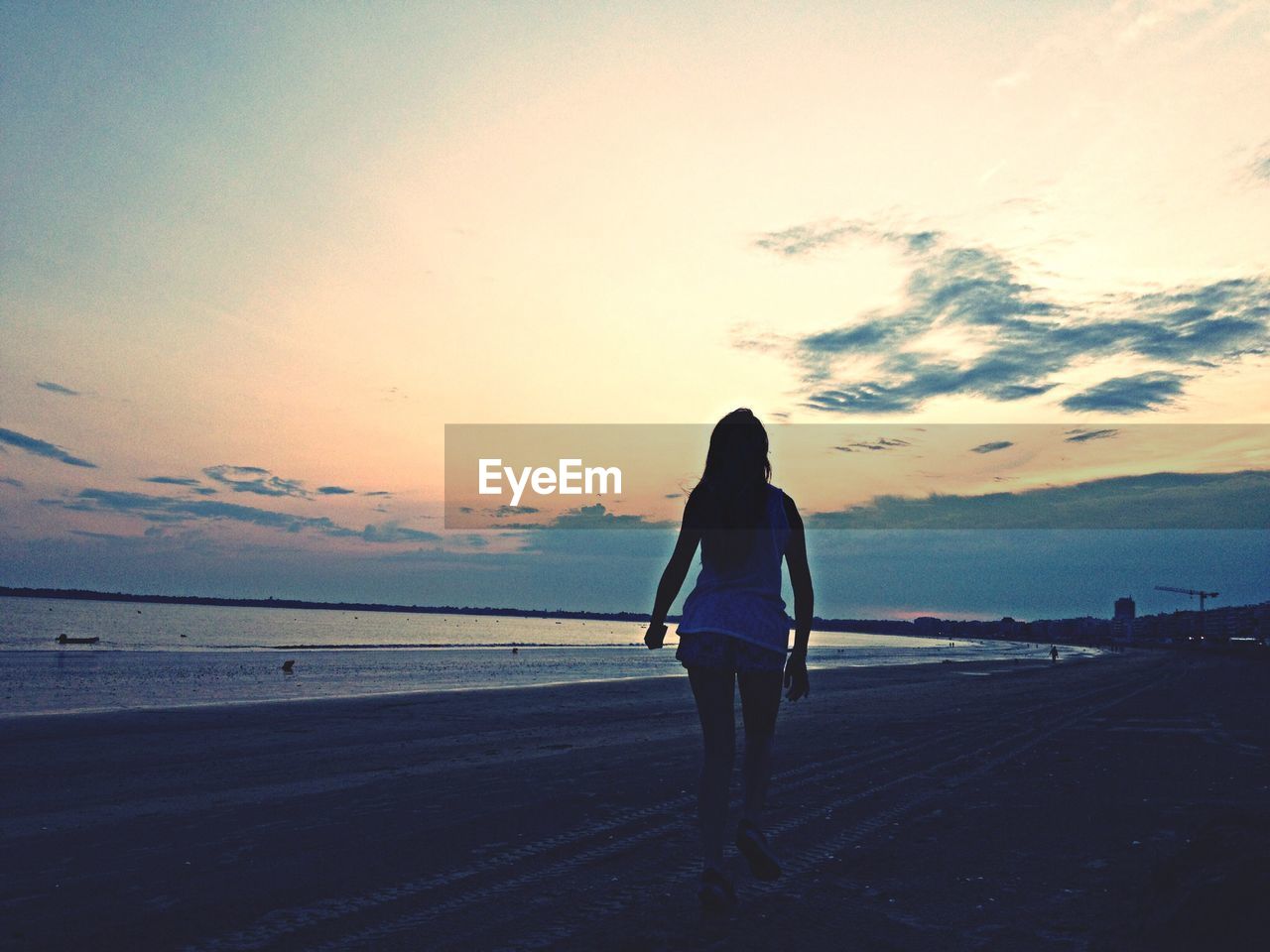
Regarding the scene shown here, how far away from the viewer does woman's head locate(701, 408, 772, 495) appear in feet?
14.0

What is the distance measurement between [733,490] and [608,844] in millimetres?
2417

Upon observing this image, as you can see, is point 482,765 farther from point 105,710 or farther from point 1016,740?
point 105,710

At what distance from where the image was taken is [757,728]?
418cm

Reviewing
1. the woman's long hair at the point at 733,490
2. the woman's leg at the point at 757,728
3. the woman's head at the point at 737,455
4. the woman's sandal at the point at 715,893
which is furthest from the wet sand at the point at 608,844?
the woman's head at the point at 737,455

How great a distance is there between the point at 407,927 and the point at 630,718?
40.4ft

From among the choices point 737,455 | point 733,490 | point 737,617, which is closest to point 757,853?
point 737,617

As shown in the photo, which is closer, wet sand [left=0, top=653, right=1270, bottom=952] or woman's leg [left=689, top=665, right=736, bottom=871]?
wet sand [left=0, top=653, right=1270, bottom=952]

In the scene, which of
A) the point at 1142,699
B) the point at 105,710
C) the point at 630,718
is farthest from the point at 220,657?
the point at 1142,699

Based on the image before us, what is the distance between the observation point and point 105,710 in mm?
19297

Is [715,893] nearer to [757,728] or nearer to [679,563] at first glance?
[757,728]

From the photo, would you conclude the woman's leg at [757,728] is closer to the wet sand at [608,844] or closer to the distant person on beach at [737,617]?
the distant person on beach at [737,617]

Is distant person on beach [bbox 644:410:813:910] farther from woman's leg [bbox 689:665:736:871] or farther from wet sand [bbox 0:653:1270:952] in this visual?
wet sand [bbox 0:653:1270:952]

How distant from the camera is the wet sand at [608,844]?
142 inches

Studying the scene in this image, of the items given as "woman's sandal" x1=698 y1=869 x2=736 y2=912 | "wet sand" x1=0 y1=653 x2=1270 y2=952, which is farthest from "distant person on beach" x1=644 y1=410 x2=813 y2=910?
"wet sand" x1=0 y1=653 x2=1270 y2=952
